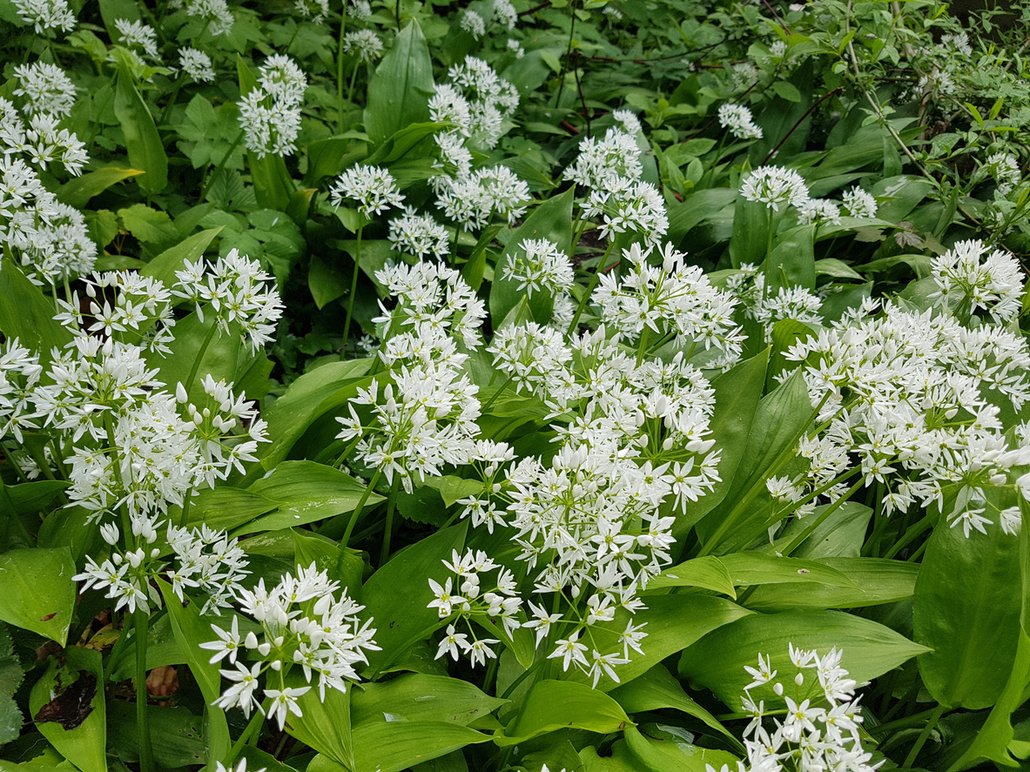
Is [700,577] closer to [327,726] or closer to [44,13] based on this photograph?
[327,726]

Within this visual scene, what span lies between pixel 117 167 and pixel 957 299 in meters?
4.05

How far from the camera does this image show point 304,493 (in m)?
2.49

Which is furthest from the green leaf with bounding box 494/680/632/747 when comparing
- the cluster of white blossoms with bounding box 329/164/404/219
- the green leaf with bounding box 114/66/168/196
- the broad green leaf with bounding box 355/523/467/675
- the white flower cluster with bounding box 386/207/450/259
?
the green leaf with bounding box 114/66/168/196

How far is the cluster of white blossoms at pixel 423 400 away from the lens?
2.05 metres

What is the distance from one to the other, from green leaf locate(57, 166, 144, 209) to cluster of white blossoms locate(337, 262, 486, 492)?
202cm

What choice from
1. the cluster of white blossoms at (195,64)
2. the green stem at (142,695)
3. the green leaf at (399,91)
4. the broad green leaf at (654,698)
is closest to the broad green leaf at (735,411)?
the broad green leaf at (654,698)

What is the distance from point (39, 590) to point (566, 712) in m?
1.40

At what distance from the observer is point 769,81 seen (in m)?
5.66

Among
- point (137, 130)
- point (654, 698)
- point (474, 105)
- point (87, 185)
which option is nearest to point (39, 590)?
point (654, 698)

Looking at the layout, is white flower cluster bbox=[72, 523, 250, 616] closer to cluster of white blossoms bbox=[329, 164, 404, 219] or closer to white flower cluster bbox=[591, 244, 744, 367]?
white flower cluster bbox=[591, 244, 744, 367]

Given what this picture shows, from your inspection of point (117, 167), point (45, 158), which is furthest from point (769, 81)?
point (45, 158)

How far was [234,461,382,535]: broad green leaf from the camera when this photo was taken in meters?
2.40

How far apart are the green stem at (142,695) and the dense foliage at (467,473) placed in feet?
0.04

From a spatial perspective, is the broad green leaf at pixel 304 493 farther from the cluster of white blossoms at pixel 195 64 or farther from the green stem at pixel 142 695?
the cluster of white blossoms at pixel 195 64
